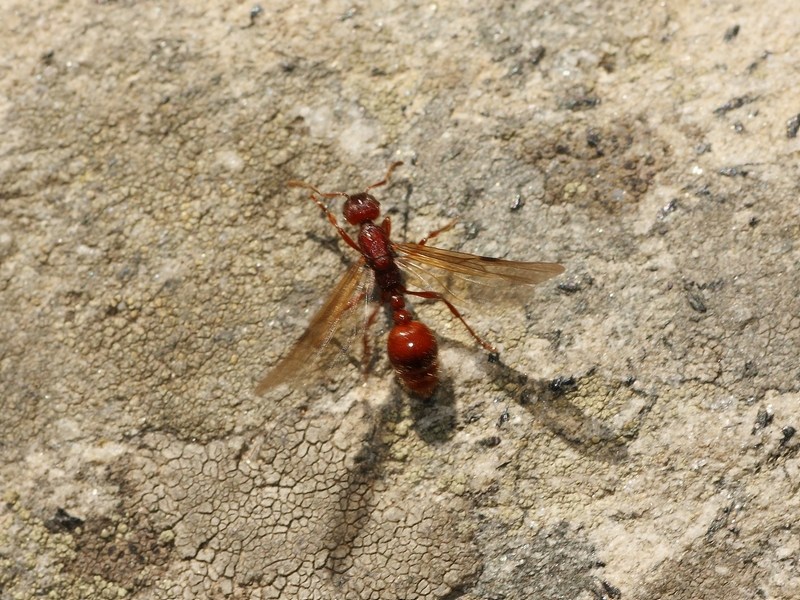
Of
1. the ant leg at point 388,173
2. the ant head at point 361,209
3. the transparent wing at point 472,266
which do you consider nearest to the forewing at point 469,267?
the transparent wing at point 472,266

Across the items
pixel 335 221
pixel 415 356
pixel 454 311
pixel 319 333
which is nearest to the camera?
pixel 415 356

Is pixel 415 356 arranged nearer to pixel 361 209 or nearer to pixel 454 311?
pixel 454 311

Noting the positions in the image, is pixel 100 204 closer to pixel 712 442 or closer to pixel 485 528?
pixel 485 528

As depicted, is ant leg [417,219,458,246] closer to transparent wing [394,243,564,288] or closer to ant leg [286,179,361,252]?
transparent wing [394,243,564,288]

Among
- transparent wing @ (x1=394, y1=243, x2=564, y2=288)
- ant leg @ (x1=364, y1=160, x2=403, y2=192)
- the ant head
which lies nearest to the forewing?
transparent wing @ (x1=394, y1=243, x2=564, y2=288)

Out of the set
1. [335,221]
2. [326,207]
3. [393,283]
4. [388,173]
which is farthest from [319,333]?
[388,173]

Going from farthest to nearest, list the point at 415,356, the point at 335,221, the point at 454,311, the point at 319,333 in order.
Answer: the point at 335,221
the point at 454,311
the point at 319,333
the point at 415,356

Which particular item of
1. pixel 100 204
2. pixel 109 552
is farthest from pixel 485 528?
pixel 100 204

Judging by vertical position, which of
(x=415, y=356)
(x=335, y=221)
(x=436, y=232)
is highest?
(x=335, y=221)

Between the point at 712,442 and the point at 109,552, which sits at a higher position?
the point at 109,552
